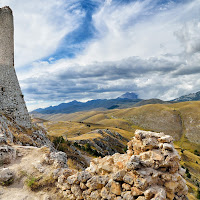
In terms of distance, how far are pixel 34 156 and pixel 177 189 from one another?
15131mm

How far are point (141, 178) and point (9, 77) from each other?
3304cm

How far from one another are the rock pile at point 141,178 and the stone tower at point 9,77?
24887 millimetres

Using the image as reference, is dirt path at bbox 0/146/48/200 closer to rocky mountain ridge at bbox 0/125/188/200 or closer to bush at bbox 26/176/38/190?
rocky mountain ridge at bbox 0/125/188/200

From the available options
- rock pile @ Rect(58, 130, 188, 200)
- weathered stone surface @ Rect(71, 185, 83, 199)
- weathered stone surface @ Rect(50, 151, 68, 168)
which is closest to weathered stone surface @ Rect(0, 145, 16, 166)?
weathered stone surface @ Rect(50, 151, 68, 168)

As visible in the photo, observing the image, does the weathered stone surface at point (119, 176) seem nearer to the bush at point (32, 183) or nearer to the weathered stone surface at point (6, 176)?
the bush at point (32, 183)

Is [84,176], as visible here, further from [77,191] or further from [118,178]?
[118,178]

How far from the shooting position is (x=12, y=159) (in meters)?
17.3

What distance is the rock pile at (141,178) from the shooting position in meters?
9.61

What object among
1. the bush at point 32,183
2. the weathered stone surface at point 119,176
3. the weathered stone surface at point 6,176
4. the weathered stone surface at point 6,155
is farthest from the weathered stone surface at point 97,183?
the weathered stone surface at point 6,155

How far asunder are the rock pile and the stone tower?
24.9 m

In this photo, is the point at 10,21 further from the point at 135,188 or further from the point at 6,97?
the point at 135,188

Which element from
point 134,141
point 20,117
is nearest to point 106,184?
point 134,141

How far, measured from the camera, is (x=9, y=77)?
107 ft

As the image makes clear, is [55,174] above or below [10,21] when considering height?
below
